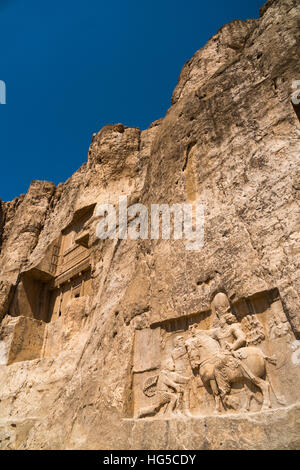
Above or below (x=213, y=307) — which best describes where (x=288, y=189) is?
above

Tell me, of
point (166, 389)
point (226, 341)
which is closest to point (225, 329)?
point (226, 341)

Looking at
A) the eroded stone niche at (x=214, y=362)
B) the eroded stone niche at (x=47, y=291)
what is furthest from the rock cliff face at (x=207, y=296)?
the eroded stone niche at (x=47, y=291)

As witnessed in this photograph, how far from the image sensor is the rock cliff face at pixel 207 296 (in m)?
5.48

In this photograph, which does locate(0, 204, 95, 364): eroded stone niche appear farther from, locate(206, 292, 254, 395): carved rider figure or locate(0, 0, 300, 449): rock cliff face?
locate(206, 292, 254, 395): carved rider figure

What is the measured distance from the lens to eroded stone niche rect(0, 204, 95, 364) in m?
13.3

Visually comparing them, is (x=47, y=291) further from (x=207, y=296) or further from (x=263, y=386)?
(x=263, y=386)

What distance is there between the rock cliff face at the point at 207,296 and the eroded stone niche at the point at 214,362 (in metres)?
0.02

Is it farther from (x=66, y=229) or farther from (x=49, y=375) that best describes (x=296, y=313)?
(x=66, y=229)

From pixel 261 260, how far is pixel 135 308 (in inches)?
121

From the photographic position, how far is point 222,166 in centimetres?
765

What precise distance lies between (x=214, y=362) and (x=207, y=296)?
3.94 ft

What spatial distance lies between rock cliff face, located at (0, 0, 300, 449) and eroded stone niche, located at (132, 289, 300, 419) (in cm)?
2

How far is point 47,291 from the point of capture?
15.3 m

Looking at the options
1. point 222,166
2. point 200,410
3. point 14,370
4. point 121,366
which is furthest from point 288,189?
point 14,370
